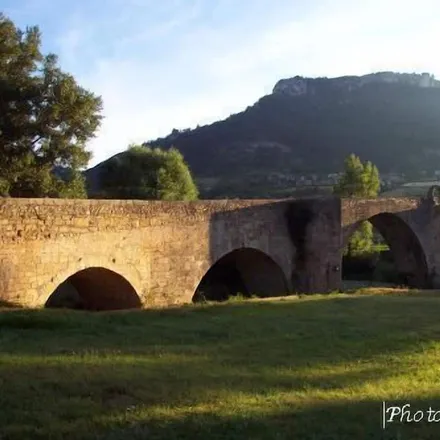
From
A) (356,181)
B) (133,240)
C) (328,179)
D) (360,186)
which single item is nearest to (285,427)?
(133,240)

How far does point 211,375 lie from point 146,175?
82.5 ft

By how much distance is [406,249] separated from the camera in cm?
2616

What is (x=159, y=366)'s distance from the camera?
6.62 meters

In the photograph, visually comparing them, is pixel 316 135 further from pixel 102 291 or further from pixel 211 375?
pixel 211 375

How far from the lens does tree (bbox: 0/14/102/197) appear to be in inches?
776

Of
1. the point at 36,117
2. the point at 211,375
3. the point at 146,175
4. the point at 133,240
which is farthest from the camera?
the point at 146,175

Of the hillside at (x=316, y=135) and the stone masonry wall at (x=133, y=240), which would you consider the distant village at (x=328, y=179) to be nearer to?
the hillside at (x=316, y=135)

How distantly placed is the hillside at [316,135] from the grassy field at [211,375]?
4507 cm

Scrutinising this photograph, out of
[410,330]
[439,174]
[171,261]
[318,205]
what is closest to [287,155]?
[439,174]

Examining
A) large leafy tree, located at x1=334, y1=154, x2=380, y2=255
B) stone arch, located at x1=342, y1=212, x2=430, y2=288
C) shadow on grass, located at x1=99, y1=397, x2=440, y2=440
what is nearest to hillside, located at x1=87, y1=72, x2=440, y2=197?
large leafy tree, located at x1=334, y1=154, x2=380, y2=255

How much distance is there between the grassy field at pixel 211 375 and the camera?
466 centimetres

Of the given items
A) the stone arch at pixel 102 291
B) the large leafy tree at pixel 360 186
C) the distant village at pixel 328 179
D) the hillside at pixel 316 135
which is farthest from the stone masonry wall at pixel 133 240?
the distant village at pixel 328 179

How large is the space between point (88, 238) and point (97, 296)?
2775mm

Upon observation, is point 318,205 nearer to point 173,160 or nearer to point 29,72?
point 29,72
